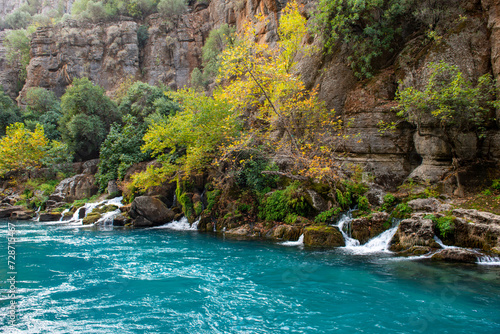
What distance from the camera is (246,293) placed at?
277 inches

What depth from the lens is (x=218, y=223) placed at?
16.7m

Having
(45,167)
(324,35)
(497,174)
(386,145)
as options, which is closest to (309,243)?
(386,145)

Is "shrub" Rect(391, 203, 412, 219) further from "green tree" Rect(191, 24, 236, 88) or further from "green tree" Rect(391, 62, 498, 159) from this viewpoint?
"green tree" Rect(191, 24, 236, 88)

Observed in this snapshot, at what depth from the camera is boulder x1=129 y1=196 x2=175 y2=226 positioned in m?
18.3

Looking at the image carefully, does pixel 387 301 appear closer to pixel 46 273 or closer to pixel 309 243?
pixel 309 243

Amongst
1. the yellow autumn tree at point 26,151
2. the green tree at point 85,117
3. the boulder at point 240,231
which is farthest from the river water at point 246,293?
the green tree at point 85,117

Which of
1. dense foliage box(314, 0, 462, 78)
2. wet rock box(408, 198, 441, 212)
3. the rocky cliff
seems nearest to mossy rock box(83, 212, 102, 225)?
the rocky cliff

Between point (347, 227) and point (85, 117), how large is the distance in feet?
90.8

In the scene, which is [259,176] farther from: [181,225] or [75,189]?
[75,189]

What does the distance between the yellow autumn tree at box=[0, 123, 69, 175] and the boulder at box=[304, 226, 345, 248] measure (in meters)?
26.4

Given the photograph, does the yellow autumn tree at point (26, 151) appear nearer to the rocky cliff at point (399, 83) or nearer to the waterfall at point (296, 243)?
the rocky cliff at point (399, 83)

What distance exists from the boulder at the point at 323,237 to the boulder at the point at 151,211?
32.6 ft

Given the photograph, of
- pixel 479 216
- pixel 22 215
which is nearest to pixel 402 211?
pixel 479 216

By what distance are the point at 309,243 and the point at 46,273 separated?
9.22m
